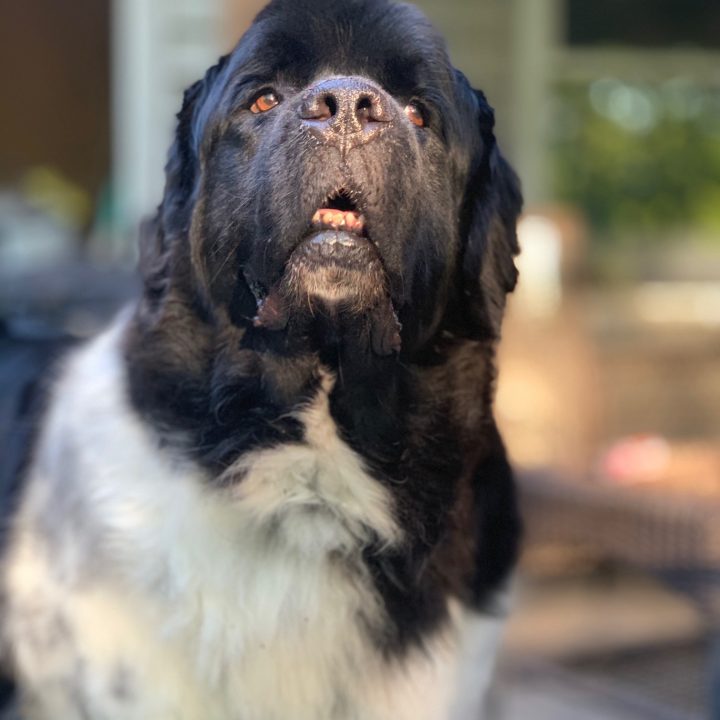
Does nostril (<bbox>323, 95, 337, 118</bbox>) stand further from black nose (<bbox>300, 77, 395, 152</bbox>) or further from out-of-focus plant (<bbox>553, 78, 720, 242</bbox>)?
out-of-focus plant (<bbox>553, 78, 720, 242</bbox>)

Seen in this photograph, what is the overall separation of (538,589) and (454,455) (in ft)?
8.99

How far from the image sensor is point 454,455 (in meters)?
2.18

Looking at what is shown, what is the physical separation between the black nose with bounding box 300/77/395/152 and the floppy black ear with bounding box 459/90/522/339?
282 millimetres

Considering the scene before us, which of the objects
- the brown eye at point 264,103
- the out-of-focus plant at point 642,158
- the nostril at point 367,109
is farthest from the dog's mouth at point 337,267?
the out-of-focus plant at point 642,158

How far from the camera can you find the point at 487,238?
6.76 ft

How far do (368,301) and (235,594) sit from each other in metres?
0.61

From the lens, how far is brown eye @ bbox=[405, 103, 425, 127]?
1.88m

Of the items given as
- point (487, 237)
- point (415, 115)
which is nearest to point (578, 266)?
point (487, 237)

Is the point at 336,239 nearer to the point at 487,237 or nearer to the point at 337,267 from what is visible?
the point at 337,267

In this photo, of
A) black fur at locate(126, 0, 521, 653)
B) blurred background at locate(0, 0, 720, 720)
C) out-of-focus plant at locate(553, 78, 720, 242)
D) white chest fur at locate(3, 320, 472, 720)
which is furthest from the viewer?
out-of-focus plant at locate(553, 78, 720, 242)

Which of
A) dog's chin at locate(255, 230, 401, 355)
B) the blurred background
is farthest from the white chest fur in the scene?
the blurred background

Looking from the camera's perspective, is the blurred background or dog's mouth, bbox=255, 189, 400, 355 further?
the blurred background

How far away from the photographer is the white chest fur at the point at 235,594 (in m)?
2.15

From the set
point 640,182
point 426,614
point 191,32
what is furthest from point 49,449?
point 640,182
